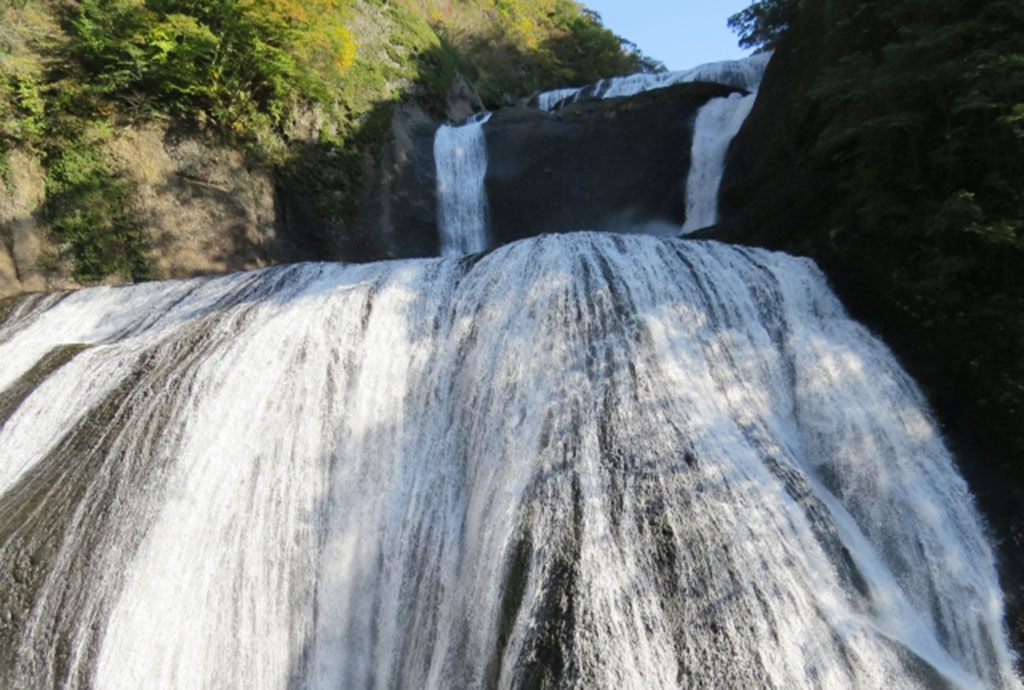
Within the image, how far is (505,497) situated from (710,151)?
1102 centimetres

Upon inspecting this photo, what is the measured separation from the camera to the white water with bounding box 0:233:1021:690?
14.1ft

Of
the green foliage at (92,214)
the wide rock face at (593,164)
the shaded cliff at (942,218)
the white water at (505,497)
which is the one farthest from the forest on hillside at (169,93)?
the shaded cliff at (942,218)

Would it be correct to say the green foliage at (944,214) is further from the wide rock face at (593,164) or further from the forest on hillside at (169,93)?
the forest on hillside at (169,93)

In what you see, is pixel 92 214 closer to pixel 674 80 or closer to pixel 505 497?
pixel 505 497

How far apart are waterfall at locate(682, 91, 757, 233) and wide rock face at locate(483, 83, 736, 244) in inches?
12.6

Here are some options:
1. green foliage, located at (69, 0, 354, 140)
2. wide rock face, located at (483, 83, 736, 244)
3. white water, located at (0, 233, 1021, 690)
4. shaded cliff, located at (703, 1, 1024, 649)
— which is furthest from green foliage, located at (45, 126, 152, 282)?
shaded cliff, located at (703, 1, 1024, 649)

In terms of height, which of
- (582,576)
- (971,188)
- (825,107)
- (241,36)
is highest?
(241,36)

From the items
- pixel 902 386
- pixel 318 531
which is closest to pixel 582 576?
pixel 318 531

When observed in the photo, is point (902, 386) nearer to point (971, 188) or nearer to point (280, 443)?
point (971, 188)

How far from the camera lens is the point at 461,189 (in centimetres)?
1543

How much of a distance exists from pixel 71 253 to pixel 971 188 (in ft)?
43.2

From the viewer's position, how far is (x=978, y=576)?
5.04m

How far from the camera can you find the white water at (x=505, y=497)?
14.1 ft

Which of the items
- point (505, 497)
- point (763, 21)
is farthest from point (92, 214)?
point (763, 21)
